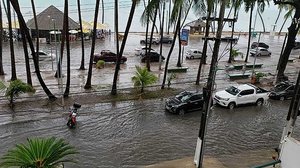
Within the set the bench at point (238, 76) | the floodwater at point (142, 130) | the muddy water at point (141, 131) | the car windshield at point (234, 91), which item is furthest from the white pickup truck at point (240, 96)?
the bench at point (238, 76)

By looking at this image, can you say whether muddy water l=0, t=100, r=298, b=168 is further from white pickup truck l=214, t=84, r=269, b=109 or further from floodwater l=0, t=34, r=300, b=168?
white pickup truck l=214, t=84, r=269, b=109

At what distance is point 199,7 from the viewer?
16469 millimetres

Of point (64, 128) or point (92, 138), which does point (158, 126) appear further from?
point (64, 128)

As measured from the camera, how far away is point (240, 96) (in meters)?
23.0

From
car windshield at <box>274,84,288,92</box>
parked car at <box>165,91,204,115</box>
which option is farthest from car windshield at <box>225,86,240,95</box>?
car windshield at <box>274,84,288,92</box>

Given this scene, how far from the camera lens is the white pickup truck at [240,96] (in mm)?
22697

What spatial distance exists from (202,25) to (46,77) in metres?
36.8

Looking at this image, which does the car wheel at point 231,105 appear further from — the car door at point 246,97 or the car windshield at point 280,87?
the car windshield at point 280,87

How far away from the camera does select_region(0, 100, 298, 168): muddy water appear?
51.7 feet

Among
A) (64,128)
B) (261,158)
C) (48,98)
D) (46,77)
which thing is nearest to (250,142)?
(261,158)

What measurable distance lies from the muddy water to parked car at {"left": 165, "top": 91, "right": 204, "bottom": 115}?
0.39 metres

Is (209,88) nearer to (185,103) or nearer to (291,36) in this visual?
(185,103)

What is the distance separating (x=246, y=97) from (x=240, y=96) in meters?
0.54

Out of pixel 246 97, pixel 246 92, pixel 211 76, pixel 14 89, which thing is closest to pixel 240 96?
pixel 246 97
